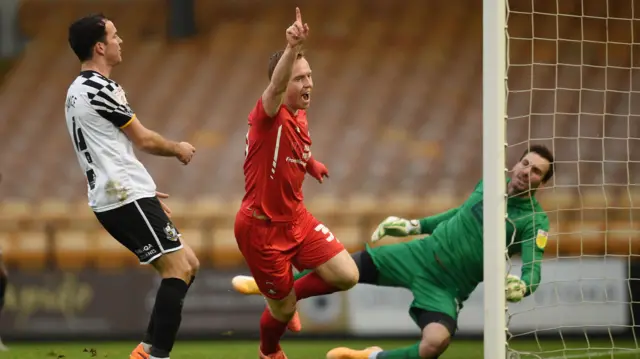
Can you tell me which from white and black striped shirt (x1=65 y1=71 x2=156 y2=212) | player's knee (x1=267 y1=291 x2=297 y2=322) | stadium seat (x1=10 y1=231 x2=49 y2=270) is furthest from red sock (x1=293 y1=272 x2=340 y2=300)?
stadium seat (x1=10 y1=231 x2=49 y2=270)

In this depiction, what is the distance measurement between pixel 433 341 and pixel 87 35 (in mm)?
2188

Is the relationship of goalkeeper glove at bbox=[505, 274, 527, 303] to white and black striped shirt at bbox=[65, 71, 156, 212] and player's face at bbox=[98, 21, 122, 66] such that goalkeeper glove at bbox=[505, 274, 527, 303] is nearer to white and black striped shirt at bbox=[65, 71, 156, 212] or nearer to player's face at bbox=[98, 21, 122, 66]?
white and black striped shirt at bbox=[65, 71, 156, 212]

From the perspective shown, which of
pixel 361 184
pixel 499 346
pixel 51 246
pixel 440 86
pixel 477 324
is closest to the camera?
pixel 499 346

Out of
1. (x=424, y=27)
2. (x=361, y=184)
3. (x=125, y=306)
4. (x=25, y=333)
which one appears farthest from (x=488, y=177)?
(x=424, y=27)

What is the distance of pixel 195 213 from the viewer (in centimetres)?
1023

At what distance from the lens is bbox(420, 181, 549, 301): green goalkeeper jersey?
4.97m

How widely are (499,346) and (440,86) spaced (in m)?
7.48

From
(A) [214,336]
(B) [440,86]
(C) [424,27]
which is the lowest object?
(A) [214,336]

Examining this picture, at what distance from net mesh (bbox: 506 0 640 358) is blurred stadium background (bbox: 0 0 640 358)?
3 centimetres

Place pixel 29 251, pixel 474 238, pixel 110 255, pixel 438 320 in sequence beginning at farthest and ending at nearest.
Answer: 1. pixel 29 251
2. pixel 110 255
3. pixel 474 238
4. pixel 438 320

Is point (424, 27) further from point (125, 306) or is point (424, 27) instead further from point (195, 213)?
point (125, 306)

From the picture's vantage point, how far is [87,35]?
450 cm

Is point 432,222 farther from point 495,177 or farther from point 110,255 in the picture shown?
point 110,255

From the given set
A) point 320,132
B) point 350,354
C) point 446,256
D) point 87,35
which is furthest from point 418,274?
point 320,132
